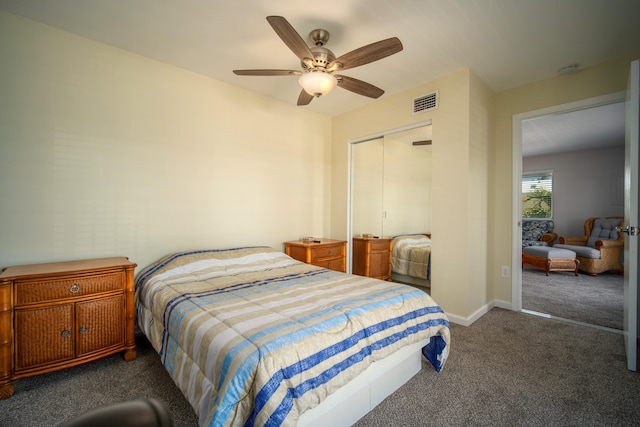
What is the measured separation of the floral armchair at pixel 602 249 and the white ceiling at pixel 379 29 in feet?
12.5

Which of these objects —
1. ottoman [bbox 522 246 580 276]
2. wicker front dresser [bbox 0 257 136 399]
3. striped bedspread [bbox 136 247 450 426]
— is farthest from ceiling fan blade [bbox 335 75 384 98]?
ottoman [bbox 522 246 580 276]

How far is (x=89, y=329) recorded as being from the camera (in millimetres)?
2023

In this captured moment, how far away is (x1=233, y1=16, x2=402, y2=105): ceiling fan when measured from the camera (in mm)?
1793

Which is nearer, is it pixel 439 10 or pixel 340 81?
pixel 439 10

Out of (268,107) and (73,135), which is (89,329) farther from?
(268,107)

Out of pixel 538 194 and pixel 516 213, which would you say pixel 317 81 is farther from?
pixel 538 194

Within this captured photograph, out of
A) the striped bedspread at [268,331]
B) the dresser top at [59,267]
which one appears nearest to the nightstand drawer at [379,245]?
the striped bedspread at [268,331]

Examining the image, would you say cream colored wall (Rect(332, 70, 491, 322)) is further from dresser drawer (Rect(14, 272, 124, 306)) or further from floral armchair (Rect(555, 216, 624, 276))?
floral armchair (Rect(555, 216, 624, 276))

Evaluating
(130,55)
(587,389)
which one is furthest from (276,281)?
(130,55)

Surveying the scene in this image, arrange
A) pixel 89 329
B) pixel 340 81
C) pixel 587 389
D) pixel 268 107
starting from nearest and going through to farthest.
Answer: pixel 587 389 < pixel 89 329 < pixel 340 81 < pixel 268 107

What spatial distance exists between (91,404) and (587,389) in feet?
10.6

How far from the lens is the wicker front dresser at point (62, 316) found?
178 cm

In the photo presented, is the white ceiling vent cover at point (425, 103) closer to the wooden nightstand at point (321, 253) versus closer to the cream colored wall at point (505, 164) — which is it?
the cream colored wall at point (505, 164)

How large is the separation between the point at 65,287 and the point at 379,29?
303 centimetres
